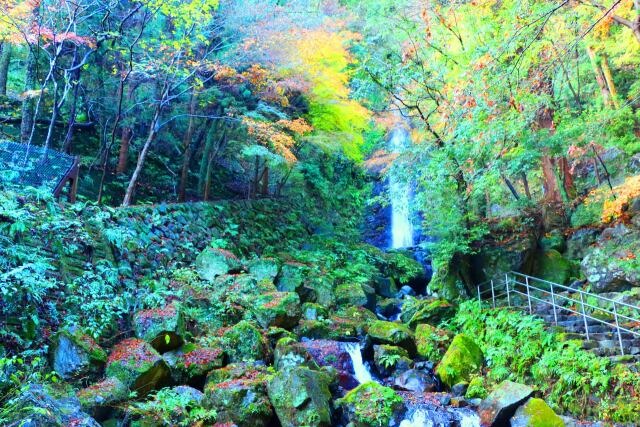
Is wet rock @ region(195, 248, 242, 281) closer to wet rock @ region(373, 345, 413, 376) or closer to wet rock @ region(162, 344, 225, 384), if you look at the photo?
wet rock @ region(162, 344, 225, 384)

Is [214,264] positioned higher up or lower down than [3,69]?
lower down

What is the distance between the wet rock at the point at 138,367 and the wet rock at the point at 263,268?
4.85 metres

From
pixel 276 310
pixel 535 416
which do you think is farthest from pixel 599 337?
pixel 276 310

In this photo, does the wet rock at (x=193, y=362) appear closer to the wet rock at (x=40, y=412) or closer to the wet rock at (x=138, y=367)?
the wet rock at (x=138, y=367)

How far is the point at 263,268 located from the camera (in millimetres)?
11828

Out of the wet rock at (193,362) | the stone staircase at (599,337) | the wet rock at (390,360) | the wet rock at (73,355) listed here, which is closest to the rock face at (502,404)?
the stone staircase at (599,337)

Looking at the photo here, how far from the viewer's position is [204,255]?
1106cm

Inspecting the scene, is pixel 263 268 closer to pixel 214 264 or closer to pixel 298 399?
pixel 214 264

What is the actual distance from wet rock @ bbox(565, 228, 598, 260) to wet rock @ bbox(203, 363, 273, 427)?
993cm

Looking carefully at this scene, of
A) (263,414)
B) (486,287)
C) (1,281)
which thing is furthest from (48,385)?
(486,287)

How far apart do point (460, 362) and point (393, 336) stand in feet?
5.33

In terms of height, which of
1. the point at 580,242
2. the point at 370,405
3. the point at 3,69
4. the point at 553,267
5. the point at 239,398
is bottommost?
the point at 370,405

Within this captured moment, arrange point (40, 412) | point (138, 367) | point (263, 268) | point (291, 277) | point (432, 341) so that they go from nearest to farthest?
point (40, 412) < point (138, 367) < point (432, 341) < point (263, 268) < point (291, 277)

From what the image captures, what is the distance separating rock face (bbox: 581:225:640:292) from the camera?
413 inches
